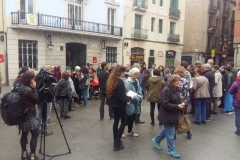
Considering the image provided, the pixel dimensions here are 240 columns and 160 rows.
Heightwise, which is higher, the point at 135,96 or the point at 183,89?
the point at 183,89

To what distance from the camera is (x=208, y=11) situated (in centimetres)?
3191

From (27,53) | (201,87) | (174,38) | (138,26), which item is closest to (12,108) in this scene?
(201,87)

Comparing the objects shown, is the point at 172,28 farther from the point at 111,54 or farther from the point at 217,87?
the point at 217,87

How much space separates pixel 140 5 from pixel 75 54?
829cm

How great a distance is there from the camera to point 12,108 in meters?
3.67

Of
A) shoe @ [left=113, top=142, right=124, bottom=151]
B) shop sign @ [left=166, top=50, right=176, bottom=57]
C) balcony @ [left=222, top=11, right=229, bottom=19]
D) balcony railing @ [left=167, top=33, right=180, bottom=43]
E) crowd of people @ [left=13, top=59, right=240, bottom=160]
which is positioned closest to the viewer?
crowd of people @ [left=13, top=59, right=240, bottom=160]

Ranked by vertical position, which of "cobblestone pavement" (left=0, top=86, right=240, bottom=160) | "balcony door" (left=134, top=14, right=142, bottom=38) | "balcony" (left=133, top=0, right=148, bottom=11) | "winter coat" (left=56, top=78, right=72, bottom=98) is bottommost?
"cobblestone pavement" (left=0, top=86, right=240, bottom=160)

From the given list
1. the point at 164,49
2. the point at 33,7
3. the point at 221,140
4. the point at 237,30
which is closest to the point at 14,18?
the point at 33,7

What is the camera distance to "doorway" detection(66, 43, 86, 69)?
1911 centimetres

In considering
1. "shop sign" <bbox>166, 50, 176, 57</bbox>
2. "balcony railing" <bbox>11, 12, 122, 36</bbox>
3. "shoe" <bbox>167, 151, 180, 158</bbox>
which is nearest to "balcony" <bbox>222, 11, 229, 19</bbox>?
"shop sign" <bbox>166, 50, 176, 57</bbox>

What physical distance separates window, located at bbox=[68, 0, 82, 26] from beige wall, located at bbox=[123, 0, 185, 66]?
16.0 ft

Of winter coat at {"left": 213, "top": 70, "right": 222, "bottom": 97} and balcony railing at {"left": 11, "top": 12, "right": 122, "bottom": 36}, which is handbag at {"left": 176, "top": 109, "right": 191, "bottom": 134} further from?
balcony railing at {"left": 11, "top": 12, "right": 122, "bottom": 36}

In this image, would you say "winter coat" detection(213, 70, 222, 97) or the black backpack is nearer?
the black backpack

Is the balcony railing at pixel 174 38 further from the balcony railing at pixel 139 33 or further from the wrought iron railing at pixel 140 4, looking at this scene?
the wrought iron railing at pixel 140 4
